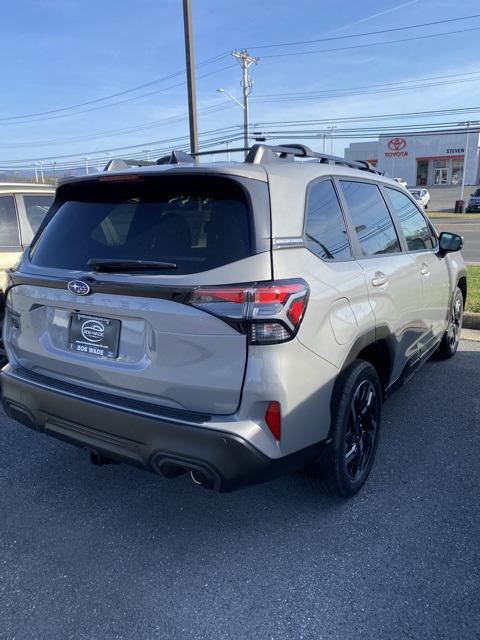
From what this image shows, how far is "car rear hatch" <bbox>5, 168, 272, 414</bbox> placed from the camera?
2.17 meters

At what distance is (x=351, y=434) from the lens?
2.91 meters

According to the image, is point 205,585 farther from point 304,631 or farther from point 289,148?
point 289,148

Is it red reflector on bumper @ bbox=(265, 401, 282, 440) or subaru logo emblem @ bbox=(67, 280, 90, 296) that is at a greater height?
subaru logo emblem @ bbox=(67, 280, 90, 296)

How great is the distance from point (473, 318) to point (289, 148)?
4.39m

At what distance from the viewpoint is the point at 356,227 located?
3098mm

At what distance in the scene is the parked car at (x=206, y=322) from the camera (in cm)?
215

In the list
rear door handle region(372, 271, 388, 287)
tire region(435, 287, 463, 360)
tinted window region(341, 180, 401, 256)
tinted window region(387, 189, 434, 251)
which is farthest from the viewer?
tire region(435, 287, 463, 360)

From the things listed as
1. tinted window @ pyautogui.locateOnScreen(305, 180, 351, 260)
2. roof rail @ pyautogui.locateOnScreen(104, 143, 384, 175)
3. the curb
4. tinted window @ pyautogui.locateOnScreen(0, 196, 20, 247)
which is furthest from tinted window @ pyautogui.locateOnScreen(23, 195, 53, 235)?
the curb

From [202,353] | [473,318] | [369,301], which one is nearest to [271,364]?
[202,353]

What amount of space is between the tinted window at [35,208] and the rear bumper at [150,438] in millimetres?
3249

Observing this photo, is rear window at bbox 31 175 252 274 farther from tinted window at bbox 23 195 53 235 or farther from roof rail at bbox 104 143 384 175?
tinted window at bbox 23 195 53 235

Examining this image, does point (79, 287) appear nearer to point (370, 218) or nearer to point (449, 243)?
point (370, 218)

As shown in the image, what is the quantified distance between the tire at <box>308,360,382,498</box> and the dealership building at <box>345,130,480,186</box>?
5463 cm

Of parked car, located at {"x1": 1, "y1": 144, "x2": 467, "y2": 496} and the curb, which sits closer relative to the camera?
parked car, located at {"x1": 1, "y1": 144, "x2": 467, "y2": 496}
